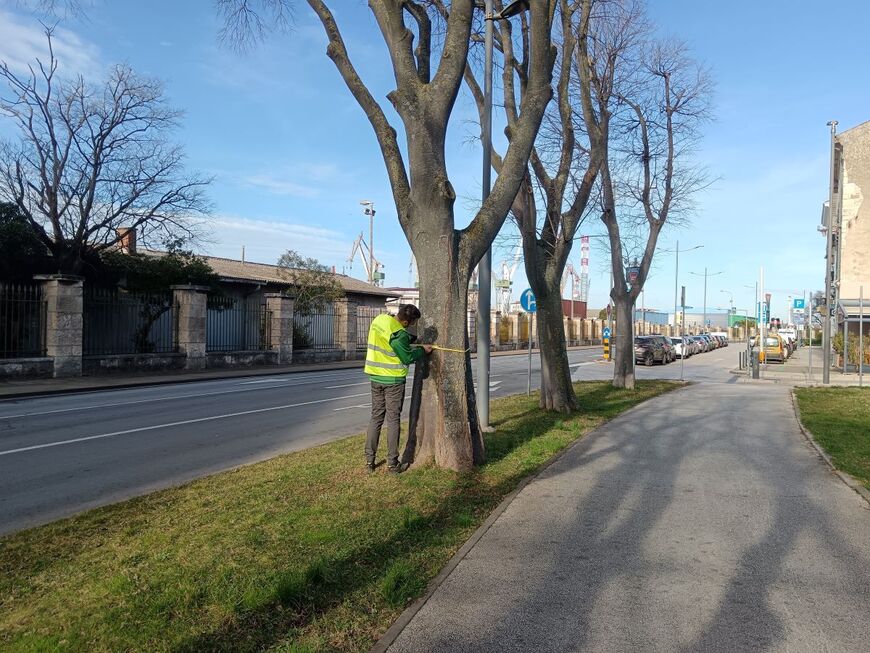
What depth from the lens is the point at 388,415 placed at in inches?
282

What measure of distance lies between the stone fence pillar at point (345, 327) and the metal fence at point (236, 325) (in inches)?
188

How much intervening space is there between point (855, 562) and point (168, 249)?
2621cm

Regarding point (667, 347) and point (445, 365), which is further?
point (667, 347)

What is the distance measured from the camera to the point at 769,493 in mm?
6887

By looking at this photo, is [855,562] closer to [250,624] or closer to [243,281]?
[250,624]

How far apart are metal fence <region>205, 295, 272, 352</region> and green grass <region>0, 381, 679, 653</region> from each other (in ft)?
68.1

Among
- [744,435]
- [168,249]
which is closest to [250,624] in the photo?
[744,435]

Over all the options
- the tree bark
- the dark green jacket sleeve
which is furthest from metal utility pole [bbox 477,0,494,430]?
the dark green jacket sleeve

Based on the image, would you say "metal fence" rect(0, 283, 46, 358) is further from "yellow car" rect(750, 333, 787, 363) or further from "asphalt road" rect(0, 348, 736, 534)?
"yellow car" rect(750, 333, 787, 363)

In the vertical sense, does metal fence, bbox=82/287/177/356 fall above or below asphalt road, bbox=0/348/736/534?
above

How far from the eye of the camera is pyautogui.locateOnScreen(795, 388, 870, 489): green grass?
8.48 m

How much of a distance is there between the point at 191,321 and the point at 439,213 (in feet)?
63.8

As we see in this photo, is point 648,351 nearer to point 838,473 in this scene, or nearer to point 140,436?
point 838,473

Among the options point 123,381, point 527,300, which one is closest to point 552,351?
point 527,300
